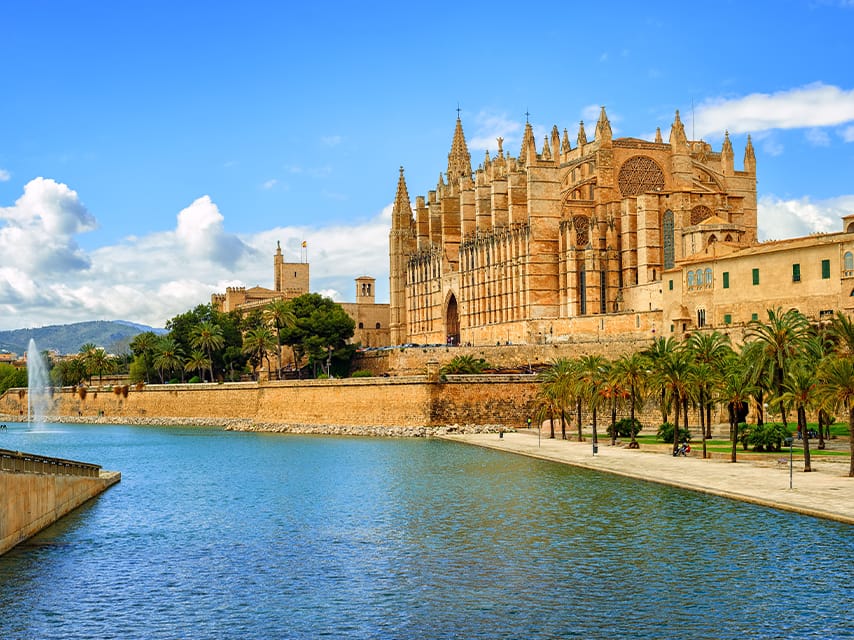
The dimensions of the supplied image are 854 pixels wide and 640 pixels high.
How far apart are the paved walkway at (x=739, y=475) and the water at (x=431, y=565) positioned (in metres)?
0.50

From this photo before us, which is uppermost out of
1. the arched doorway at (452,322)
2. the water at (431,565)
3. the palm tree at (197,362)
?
the arched doorway at (452,322)

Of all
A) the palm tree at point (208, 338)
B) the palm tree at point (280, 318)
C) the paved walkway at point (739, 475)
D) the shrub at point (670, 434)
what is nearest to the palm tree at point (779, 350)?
the paved walkway at point (739, 475)

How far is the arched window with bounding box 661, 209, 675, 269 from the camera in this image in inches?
2489

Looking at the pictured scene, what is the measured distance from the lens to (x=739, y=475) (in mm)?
29922

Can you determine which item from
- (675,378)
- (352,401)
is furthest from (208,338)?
(675,378)

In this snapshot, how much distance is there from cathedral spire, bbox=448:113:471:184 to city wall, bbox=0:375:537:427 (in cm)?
2992

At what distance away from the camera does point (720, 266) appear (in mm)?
49250

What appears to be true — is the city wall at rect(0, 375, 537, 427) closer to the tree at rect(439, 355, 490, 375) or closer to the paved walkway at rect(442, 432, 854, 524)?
the tree at rect(439, 355, 490, 375)

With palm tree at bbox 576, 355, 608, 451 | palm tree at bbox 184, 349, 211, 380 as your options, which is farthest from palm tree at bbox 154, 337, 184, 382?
palm tree at bbox 576, 355, 608, 451

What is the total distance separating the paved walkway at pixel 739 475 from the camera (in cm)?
2425

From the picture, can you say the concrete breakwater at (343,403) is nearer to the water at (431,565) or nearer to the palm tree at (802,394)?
the water at (431,565)

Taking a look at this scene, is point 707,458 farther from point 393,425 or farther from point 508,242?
point 508,242

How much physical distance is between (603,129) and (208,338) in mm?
30896

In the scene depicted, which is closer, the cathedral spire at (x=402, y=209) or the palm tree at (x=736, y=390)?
the palm tree at (x=736, y=390)
